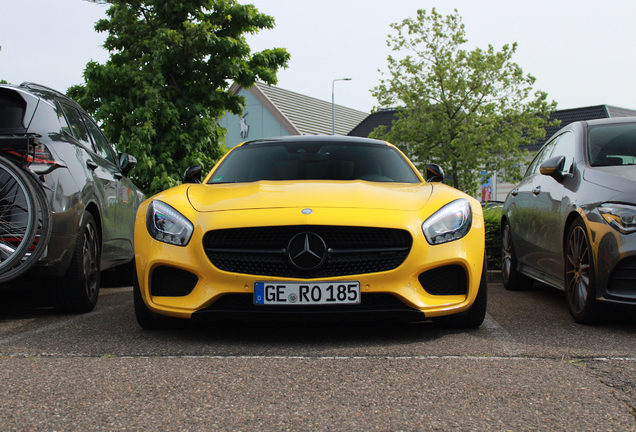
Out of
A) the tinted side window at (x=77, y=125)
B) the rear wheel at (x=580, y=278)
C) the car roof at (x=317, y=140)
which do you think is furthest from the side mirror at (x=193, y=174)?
the rear wheel at (x=580, y=278)

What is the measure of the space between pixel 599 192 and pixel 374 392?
2456mm

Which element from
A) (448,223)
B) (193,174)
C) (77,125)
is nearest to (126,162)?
(77,125)

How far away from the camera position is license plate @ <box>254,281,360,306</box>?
385 centimetres

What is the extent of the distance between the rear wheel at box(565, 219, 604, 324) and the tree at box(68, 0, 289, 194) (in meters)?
16.1

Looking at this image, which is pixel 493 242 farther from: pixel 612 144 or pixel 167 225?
pixel 167 225

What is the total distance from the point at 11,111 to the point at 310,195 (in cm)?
222

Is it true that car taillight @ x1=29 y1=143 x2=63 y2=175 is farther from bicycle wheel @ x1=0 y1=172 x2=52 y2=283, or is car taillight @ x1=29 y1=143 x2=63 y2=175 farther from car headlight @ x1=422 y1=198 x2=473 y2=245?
car headlight @ x1=422 y1=198 x2=473 y2=245

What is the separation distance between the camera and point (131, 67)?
65.1 ft

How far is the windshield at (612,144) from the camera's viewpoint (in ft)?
16.6

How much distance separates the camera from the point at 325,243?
390cm

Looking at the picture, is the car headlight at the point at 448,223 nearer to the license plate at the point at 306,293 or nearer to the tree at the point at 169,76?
the license plate at the point at 306,293

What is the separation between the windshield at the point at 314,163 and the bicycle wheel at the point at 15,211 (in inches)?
54.4

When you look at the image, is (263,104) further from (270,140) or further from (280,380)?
(280,380)

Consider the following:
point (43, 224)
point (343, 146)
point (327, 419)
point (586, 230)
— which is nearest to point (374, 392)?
point (327, 419)
